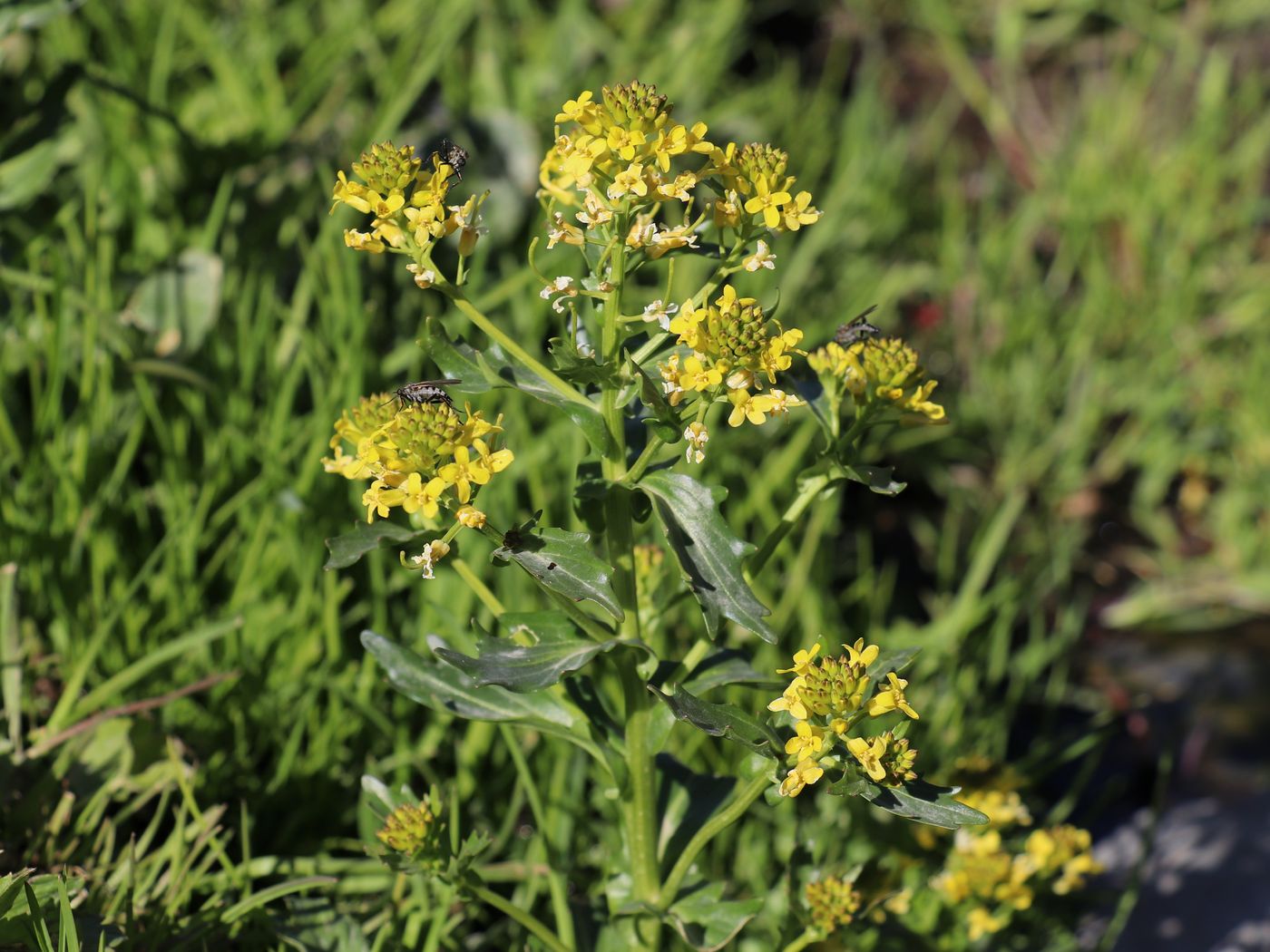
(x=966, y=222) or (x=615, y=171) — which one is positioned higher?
(x=615, y=171)

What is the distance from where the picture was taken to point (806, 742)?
1.50 meters

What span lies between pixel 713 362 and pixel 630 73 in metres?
3.08

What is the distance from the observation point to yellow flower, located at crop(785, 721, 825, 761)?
149 centimetres

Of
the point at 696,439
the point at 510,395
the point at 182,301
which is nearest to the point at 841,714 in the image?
the point at 696,439

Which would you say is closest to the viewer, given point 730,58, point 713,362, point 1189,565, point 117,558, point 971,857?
point 713,362

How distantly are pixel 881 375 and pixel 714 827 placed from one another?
2.12 feet

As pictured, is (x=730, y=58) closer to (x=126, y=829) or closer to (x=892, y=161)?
(x=892, y=161)

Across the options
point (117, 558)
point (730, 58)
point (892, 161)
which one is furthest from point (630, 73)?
point (117, 558)

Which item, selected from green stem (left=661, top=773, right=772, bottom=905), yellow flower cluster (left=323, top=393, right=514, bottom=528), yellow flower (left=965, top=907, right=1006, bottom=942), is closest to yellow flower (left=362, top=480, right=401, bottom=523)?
yellow flower cluster (left=323, top=393, right=514, bottom=528)

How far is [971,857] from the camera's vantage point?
7.22ft

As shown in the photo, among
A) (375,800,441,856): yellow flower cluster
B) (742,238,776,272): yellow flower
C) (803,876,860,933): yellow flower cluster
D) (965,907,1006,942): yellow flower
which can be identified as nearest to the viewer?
(742,238,776,272): yellow flower

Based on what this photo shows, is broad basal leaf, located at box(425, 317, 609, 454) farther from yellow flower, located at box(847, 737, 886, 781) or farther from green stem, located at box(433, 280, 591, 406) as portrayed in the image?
yellow flower, located at box(847, 737, 886, 781)

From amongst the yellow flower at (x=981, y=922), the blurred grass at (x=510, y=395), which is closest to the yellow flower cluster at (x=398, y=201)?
Result: the blurred grass at (x=510, y=395)

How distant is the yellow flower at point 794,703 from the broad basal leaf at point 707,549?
9 cm
